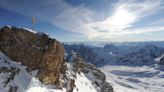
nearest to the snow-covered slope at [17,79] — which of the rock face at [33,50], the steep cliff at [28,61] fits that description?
the steep cliff at [28,61]

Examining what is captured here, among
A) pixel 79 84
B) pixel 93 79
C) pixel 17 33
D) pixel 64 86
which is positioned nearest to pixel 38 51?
pixel 17 33

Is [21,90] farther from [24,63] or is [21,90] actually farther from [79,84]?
[79,84]

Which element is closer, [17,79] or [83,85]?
[17,79]

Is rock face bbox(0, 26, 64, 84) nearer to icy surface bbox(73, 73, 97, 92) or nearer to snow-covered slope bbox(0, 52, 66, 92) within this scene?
snow-covered slope bbox(0, 52, 66, 92)

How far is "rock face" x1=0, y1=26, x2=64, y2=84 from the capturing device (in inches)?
2003

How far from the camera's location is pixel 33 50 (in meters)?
53.0

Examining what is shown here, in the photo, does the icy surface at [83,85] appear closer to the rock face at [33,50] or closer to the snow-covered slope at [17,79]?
the rock face at [33,50]

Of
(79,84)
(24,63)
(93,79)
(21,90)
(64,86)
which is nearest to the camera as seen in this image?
(21,90)

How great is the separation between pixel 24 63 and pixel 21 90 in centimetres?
853

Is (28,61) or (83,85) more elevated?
(28,61)

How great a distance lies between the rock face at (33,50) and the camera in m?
50.9

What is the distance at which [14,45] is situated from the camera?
52094 millimetres

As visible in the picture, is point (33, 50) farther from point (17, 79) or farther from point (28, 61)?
point (17, 79)

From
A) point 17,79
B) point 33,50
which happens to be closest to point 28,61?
point 33,50
